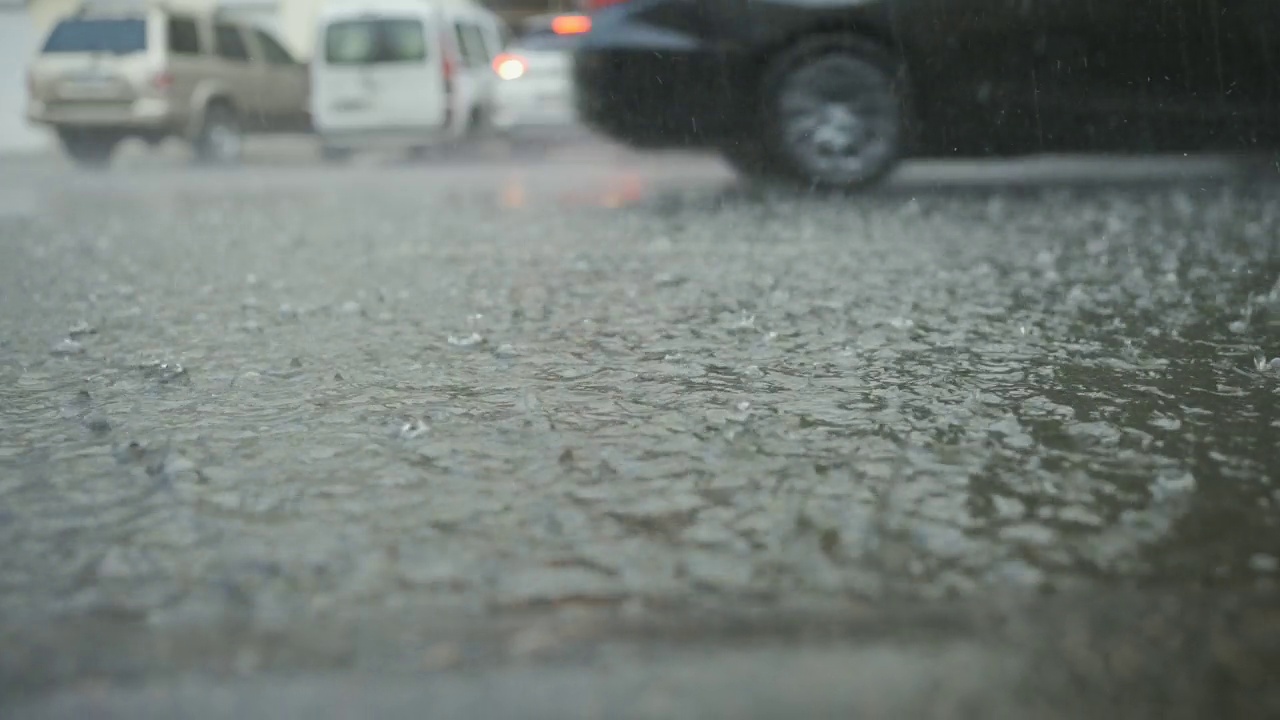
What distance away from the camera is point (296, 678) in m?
1.82

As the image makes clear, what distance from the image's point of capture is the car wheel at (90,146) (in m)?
15.9

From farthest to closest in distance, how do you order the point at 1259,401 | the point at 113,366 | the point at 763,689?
the point at 113,366 < the point at 1259,401 < the point at 763,689

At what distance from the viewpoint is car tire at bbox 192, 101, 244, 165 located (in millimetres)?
16297

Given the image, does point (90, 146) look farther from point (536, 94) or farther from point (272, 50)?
point (536, 94)

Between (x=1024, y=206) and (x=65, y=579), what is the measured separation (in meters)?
6.75

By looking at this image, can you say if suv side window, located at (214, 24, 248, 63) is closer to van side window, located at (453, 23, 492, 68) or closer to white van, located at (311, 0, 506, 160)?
white van, located at (311, 0, 506, 160)

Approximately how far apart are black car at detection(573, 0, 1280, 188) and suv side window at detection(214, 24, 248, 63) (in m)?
9.47

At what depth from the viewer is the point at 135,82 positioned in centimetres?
1538

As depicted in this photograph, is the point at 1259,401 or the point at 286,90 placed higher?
the point at 286,90

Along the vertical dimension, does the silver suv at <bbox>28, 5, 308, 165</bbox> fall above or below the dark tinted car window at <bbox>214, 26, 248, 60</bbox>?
below

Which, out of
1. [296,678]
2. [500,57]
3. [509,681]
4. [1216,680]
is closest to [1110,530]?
[1216,680]

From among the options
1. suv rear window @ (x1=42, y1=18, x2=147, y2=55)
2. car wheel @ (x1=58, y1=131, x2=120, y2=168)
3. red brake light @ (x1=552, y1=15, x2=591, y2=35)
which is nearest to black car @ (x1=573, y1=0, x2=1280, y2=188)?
red brake light @ (x1=552, y1=15, x2=591, y2=35)

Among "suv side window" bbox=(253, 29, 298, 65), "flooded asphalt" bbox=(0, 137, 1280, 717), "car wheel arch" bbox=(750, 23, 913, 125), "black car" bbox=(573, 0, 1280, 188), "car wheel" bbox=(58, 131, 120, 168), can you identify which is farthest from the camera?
"suv side window" bbox=(253, 29, 298, 65)

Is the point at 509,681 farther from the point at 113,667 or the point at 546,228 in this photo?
the point at 546,228
